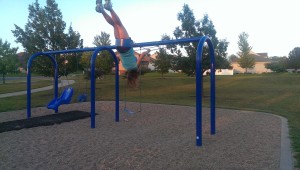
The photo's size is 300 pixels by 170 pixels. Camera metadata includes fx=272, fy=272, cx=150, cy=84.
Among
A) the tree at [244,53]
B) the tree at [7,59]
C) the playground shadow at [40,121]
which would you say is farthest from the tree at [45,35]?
the tree at [244,53]

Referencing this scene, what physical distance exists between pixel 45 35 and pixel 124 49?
36.8 feet

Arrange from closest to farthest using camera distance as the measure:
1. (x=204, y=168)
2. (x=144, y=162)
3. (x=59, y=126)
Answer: (x=204, y=168) → (x=144, y=162) → (x=59, y=126)

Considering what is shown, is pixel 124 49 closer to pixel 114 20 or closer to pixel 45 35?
pixel 114 20

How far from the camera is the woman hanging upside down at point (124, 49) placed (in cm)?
804

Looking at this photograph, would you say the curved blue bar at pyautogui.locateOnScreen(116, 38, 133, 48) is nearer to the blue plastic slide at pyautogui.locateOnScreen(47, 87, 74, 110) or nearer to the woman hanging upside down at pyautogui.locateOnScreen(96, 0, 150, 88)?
the woman hanging upside down at pyautogui.locateOnScreen(96, 0, 150, 88)

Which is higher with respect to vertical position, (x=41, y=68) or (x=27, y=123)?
(x=41, y=68)

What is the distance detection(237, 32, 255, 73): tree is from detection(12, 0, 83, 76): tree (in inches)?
1639

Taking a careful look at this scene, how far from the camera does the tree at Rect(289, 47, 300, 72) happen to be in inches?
2015

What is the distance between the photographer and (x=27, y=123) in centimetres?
904

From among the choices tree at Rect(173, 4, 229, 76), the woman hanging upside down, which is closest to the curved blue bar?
the woman hanging upside down

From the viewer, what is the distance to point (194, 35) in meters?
17.4

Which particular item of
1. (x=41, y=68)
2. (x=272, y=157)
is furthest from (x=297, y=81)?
(x=272, y=157)

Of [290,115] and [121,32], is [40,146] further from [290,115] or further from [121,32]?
[290,115]

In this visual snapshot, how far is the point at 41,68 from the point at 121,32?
36.2 ft
